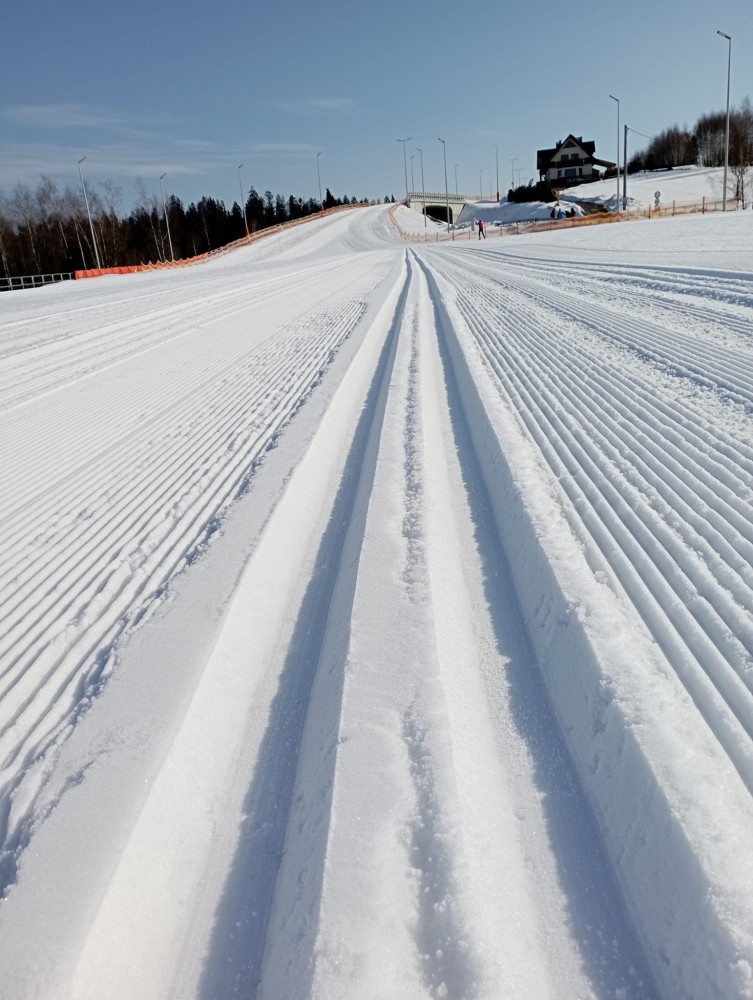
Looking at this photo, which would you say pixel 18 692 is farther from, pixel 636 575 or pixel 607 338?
pixel 607 338

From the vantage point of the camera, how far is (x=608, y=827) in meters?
2.19

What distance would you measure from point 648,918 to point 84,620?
2939 millimetres

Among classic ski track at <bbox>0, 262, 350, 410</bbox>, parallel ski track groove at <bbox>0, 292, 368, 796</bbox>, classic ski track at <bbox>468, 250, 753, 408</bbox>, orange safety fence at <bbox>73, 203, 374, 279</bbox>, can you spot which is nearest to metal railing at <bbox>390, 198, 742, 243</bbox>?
orange safety fence at <bbox>73, 203, 374, 279</bbox>

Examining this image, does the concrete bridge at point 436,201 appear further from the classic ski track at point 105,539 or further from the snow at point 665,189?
the classic ski track at point 105,539

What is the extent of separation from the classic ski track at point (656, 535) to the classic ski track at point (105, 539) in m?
2.56

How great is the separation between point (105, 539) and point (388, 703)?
2632 millimetres

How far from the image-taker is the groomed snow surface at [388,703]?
1895mm

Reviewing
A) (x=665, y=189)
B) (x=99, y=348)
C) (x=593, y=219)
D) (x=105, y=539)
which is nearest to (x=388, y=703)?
(x=105, y=539)

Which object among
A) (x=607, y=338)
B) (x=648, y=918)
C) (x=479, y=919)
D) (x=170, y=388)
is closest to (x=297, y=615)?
(x=479, y=919)

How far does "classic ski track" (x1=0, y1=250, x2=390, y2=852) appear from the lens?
3123mm

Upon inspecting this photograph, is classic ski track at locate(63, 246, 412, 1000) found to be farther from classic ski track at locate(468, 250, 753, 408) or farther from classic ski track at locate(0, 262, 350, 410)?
classic ski track at locate(0, 262, 350, 410)

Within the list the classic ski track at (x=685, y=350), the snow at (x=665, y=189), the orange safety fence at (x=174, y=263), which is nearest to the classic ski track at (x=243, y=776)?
the classic ski track at (x=685, y=350)

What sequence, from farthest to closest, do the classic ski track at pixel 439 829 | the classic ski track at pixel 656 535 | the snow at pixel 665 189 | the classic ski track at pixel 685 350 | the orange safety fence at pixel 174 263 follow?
1. the snow at pixel 665 189
2. the orange safety fence at pixel 174 263
3. the classic ski track at pixel 685 350
4. the classic ski track at pixel 656 535
5. the classic ski track at pixel 439 829

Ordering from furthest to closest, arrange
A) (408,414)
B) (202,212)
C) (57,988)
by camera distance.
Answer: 1. (202,212)
2. (408,414)
3. (57,988)
